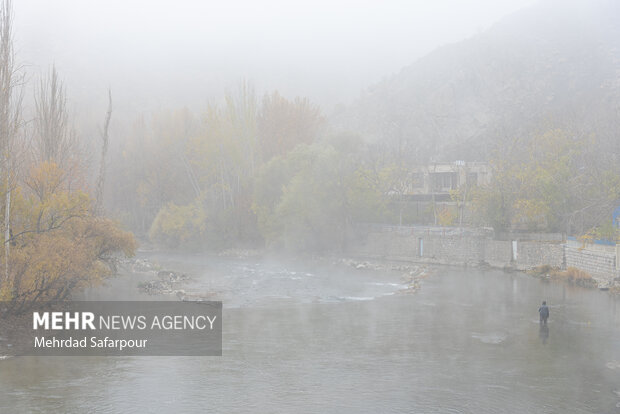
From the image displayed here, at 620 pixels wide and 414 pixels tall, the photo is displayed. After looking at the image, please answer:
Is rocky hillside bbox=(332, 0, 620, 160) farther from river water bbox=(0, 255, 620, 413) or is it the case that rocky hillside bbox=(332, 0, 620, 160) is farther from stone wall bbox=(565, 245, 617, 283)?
river water bbox=(0, 255, 620, 413)

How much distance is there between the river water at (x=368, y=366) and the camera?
16750 mm

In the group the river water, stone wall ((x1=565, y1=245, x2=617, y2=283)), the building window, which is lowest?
the river water

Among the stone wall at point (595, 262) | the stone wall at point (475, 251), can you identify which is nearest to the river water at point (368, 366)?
the stone wall at point (595, 262)

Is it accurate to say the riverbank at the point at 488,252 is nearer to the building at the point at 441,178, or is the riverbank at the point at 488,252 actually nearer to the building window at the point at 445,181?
the building at the point at 441,178

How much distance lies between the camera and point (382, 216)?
67.3 metres

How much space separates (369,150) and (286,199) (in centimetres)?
1518

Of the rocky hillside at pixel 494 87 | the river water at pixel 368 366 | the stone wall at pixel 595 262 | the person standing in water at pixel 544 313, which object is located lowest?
the river water at pixel 368 366

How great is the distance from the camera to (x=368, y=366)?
67.3 feet

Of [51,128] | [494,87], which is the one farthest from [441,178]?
[494,87]

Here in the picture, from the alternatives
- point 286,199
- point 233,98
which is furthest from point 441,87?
point 286,199

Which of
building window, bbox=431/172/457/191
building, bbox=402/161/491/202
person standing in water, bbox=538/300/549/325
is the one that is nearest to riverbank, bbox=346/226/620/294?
person standing in water, bbox=538/300/549/325

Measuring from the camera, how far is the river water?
16.8 metres

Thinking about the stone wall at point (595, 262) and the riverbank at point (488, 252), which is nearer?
the stone wall at point (595, 262)

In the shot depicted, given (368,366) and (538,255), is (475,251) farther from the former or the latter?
(368,366)
